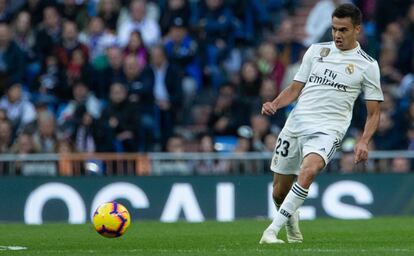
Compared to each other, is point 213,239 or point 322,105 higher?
point 322,105

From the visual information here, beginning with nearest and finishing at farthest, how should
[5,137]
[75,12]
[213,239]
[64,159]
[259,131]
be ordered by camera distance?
[213,239], [64,159], [259,131], [5,137], [75,12]

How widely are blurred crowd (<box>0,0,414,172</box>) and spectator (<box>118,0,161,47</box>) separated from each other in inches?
1.0

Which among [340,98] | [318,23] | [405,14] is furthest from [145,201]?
[340,98]

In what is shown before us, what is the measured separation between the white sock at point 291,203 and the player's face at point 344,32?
1.53 metres

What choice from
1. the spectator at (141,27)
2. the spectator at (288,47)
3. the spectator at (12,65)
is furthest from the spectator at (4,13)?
the spectator at (288,47)

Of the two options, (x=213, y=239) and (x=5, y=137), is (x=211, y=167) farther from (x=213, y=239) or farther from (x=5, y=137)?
(x=213, y=239)

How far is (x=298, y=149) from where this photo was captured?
1208 centimetres

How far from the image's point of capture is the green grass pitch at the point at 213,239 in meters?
11.1

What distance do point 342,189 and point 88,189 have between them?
4.30m

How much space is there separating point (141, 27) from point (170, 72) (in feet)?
5.65

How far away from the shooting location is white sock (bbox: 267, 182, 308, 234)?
11.5 m

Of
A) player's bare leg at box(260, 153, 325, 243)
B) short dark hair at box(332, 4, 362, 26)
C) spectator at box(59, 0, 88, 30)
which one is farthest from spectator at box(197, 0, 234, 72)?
player's bare leg at box(260, 153, 325, 243)

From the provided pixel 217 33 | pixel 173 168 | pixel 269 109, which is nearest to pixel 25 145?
pixel 173 168

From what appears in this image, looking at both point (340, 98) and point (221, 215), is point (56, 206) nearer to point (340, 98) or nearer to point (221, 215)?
point (221, 215)
